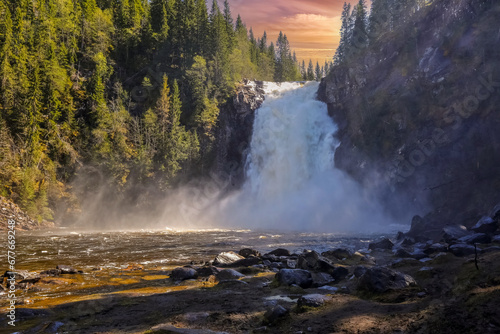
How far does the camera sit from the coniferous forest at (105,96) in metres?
30.1

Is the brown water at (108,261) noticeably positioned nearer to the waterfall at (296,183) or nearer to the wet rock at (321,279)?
the wet rock at (321,279)

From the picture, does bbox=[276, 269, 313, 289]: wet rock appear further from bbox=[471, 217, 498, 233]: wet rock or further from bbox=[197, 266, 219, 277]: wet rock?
bbox=[471, 217, 498, 233]: wet rock

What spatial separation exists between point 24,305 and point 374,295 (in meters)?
8.23

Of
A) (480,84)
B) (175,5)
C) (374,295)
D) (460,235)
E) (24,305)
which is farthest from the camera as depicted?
(175,5)

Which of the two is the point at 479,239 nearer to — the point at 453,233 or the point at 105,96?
the point at 453,233

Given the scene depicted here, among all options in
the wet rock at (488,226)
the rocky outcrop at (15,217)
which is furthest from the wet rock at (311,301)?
the rocky outcrop at (15,217)

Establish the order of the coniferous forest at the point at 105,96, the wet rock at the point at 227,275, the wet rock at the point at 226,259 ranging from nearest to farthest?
1. the wet rock at the point at 227,275
2. the wet rock at the point at 226,259
3. the coniferous forest at the point at 105,96

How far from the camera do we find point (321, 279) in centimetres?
922

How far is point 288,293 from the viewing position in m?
8.06

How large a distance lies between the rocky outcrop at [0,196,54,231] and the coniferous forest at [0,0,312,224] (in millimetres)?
675

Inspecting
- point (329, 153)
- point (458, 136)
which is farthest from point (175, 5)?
point (458, 136)

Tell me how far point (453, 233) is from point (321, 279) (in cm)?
1009

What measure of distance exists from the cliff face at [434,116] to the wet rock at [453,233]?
414cm

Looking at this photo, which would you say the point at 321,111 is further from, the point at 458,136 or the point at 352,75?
the point at 458,136
